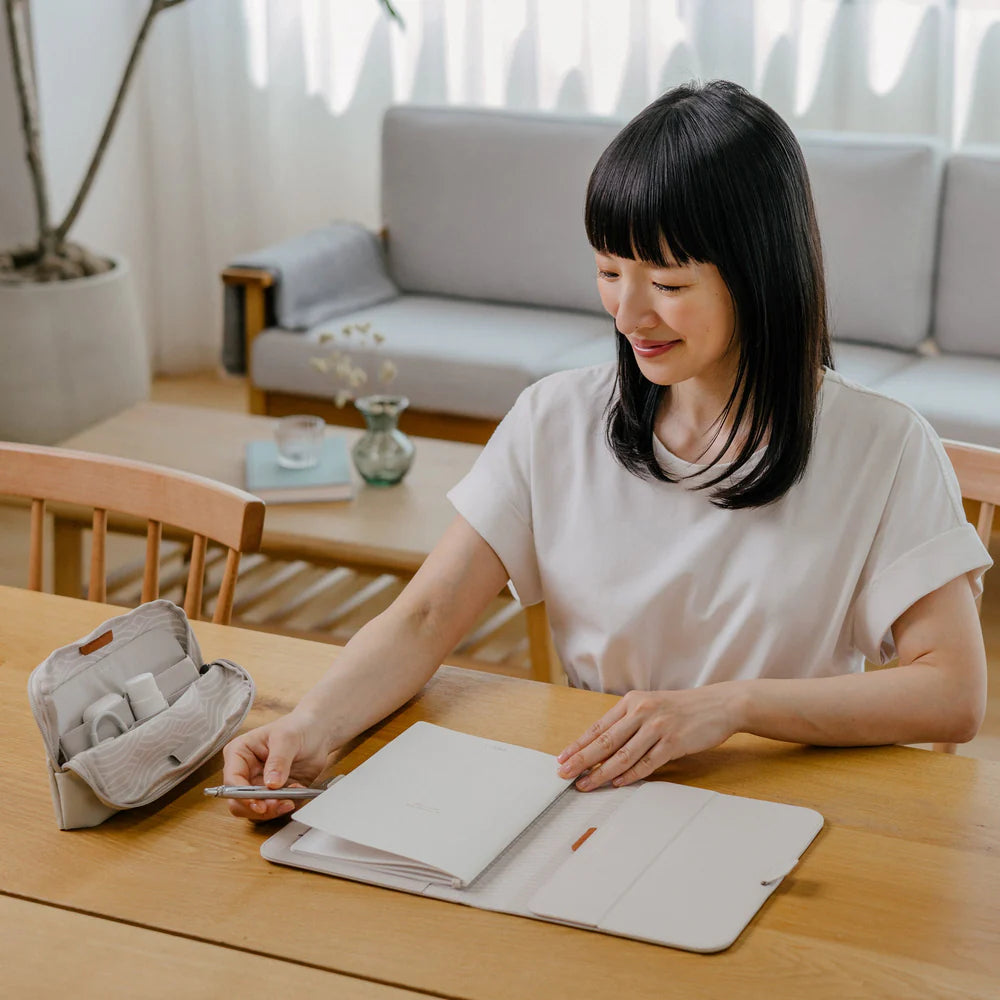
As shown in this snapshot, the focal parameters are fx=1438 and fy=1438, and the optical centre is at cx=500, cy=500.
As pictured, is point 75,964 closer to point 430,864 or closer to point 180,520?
point 430,864

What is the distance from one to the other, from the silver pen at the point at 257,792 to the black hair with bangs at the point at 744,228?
47 centimetres

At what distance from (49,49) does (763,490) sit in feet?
12.0

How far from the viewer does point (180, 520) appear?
5.14 ft

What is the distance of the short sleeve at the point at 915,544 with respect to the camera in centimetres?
125

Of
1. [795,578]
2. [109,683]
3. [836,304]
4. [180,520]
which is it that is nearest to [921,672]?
[795,578]

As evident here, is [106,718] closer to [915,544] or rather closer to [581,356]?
[915,544]

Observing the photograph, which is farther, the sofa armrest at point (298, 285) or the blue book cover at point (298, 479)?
the sofa armrest at point (298, 285)

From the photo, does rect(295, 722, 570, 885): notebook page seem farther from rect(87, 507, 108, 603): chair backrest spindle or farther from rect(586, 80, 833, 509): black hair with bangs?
rect(87, 507, 108, 603): chair backrest spindle

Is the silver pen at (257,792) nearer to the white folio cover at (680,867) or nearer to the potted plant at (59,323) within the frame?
the white folio cover at (680,867)

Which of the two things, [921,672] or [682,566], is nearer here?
[921,672]

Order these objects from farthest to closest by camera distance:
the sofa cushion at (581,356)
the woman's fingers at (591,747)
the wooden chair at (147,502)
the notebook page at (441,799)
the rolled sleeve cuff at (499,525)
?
the sofa cushion at (581,356) < the wooden chair at (147,502) < the rolled sleeve cuff at (499,525) < the woman's fingers at (591,747) < the notebook page at (441,799)

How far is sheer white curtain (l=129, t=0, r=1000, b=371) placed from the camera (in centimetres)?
391

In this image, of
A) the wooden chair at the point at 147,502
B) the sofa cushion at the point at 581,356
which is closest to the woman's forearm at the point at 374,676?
the wooden chair at the point at 147,502

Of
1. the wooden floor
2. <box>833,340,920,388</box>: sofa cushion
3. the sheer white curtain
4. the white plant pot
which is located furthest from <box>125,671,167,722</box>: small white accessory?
the sheer white curtain
